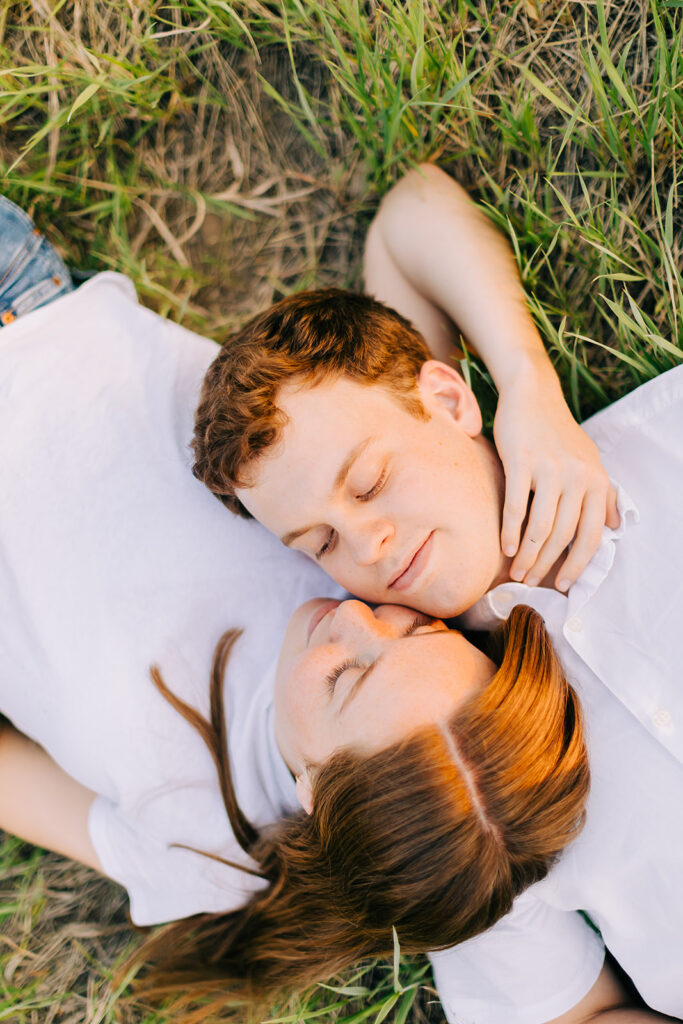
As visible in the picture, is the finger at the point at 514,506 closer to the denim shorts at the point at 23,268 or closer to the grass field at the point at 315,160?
the grass field at the point at 315,160

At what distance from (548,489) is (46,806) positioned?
1.67 m

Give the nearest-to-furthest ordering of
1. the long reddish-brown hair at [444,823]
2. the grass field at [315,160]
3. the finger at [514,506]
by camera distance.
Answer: the long reddish-brown hair at [444,823] → the finger at [514,506] → the grass field at [315,160]

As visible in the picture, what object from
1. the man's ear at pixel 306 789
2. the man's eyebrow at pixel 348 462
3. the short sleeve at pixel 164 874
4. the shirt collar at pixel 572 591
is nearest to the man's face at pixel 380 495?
the man's eyebrow at pixel 348 462

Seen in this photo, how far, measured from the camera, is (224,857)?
6.50ft

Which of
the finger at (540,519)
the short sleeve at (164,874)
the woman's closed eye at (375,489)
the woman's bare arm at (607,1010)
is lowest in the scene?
the woman's bare arm at (607,1010)

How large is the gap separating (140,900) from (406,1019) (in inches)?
34.3

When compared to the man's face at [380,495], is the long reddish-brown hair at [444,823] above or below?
below

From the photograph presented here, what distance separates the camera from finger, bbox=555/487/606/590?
1719mm

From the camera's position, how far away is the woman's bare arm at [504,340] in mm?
1707

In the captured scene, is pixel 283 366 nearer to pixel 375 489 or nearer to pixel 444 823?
pixel 375 489

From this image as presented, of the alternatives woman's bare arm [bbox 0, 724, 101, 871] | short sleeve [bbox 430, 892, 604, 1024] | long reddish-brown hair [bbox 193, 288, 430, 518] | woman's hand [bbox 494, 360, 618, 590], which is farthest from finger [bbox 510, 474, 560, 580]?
woman's bare arm [bbox 0, 724, 101, 871]

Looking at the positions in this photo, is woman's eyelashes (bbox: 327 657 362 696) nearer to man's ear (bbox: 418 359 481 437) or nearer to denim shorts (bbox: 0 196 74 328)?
man's ear (bbox: 418 359 481 437)

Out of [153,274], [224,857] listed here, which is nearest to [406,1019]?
[224,857]

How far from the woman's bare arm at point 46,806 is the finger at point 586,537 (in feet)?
4.93
